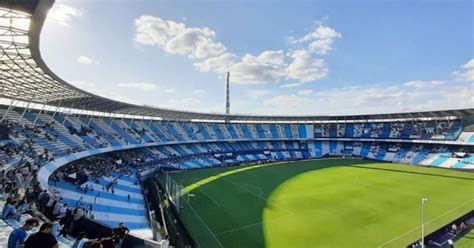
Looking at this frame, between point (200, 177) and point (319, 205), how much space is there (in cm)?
1948

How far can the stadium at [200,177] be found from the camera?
44.2 feet

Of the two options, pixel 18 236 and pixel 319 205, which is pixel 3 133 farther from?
pixel 319 205

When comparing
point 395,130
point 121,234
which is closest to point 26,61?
point 121,234

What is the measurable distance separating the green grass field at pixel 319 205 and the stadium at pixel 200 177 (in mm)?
150

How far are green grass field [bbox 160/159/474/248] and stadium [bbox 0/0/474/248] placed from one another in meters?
0.15

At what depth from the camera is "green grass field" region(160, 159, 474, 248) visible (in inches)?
777

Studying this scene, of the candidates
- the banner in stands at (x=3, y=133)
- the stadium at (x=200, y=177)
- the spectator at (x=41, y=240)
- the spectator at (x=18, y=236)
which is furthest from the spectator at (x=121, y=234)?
the banner in stands at (x=3, y=133)

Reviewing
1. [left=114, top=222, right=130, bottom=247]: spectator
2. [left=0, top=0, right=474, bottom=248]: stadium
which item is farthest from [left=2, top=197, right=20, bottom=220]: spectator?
[left=114, top=222, right=130, bottom=247]: spectator

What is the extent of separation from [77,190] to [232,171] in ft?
81.4

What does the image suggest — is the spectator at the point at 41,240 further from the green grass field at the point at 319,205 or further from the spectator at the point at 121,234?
the green grass field at the point at 319,205

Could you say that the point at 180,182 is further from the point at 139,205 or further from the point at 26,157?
the point at 26,157

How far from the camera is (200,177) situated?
40906 millimetres

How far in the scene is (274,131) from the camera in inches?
2790

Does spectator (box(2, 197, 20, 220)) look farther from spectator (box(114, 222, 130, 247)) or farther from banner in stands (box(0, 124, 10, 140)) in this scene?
banner in stands (box(0, 124, 10, 140))
